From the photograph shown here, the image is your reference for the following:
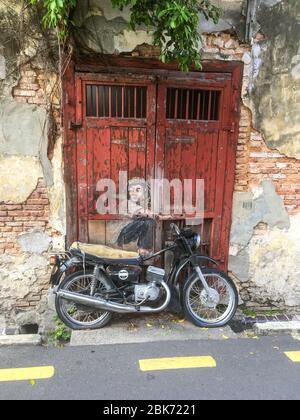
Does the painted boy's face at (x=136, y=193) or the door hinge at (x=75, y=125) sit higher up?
the door hinge at (x=75, y=125)

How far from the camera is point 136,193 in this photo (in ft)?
15.5

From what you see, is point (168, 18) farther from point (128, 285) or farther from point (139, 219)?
point (128, 285)

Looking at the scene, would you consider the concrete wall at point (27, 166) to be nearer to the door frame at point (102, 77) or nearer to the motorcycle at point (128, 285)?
the door frame at point (102, 77)

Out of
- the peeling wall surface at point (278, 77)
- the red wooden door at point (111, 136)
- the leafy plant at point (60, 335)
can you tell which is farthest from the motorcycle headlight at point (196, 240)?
the leafy plant at point (60, 335)

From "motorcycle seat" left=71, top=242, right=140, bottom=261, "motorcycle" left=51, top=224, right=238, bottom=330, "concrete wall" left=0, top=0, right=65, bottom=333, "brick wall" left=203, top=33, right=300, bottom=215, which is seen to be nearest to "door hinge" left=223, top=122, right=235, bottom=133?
"brick wall" left=203, top=33, right=300, bottom=215

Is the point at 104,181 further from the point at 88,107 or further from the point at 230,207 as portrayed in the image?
the point at 230,207

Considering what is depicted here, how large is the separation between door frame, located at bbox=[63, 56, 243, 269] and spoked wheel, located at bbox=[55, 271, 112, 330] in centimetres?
56

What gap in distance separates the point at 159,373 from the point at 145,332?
74 centimetres

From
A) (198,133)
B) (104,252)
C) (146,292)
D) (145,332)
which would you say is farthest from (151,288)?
(198,133)

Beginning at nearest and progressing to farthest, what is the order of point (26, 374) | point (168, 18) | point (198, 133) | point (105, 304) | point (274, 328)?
point (168, 18)
point (26, 374)
point (105, 304)
point (274, 328)
point (198, 133)

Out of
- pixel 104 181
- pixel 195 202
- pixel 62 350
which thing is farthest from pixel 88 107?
pixel 62 350

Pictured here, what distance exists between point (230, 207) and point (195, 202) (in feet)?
1.56

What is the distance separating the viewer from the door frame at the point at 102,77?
437 cm

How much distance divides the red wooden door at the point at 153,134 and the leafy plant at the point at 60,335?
3.62ft
